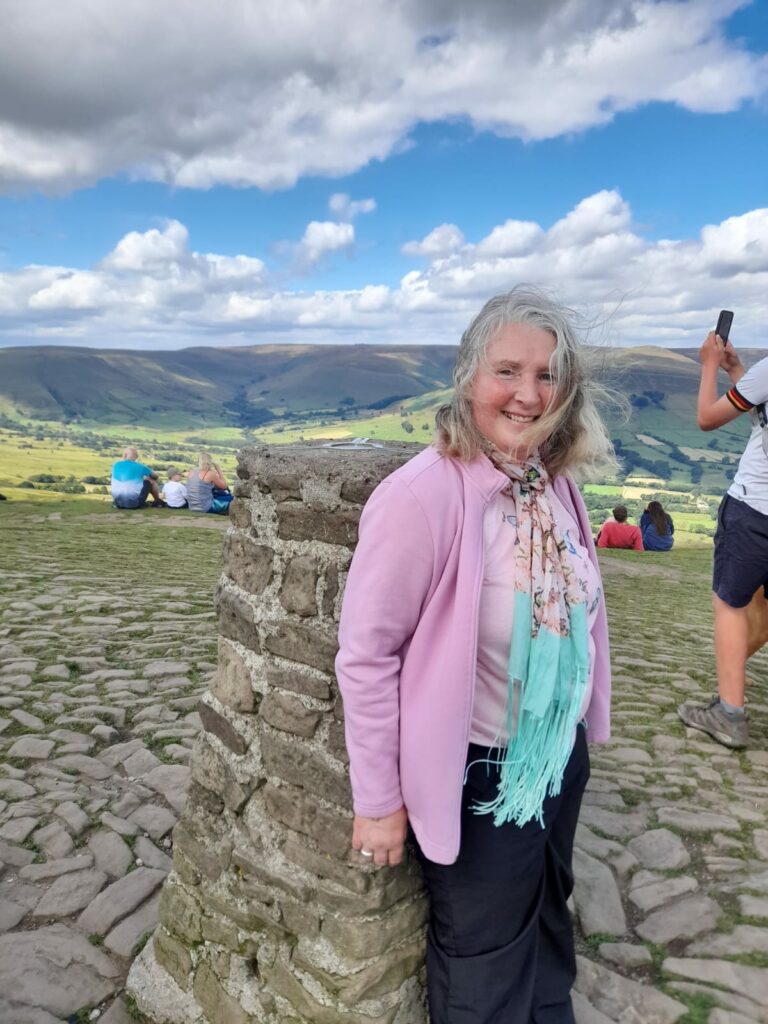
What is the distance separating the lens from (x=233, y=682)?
2803 millimetres

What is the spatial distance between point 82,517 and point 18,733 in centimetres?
1293

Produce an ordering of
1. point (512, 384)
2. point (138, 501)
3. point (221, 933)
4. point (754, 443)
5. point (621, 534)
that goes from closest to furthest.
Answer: point (512, 384) → point (221, 933) → point (754, 443) → point (621, 534) → point (138, 501)

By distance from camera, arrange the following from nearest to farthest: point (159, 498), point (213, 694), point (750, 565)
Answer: point (213, 694)
point (750, 565)
point (159, 498)

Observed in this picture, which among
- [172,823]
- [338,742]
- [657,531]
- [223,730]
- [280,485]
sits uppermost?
[280,485]

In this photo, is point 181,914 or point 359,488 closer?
point 359,488

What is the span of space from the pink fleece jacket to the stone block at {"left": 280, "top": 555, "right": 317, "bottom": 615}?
0.44m

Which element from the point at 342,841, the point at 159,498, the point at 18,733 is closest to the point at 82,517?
the point at 159,498

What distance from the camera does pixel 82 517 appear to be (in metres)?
17.1

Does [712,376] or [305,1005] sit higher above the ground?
[712,376]

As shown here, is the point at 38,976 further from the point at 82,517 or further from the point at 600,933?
the point at 82,517

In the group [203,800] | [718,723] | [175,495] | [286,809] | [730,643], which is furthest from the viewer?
[175,495]

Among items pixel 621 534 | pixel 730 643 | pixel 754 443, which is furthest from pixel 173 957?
pixel 621 534

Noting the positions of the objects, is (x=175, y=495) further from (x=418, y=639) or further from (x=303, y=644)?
(x=418, y=639)

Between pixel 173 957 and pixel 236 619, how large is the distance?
1547mm
